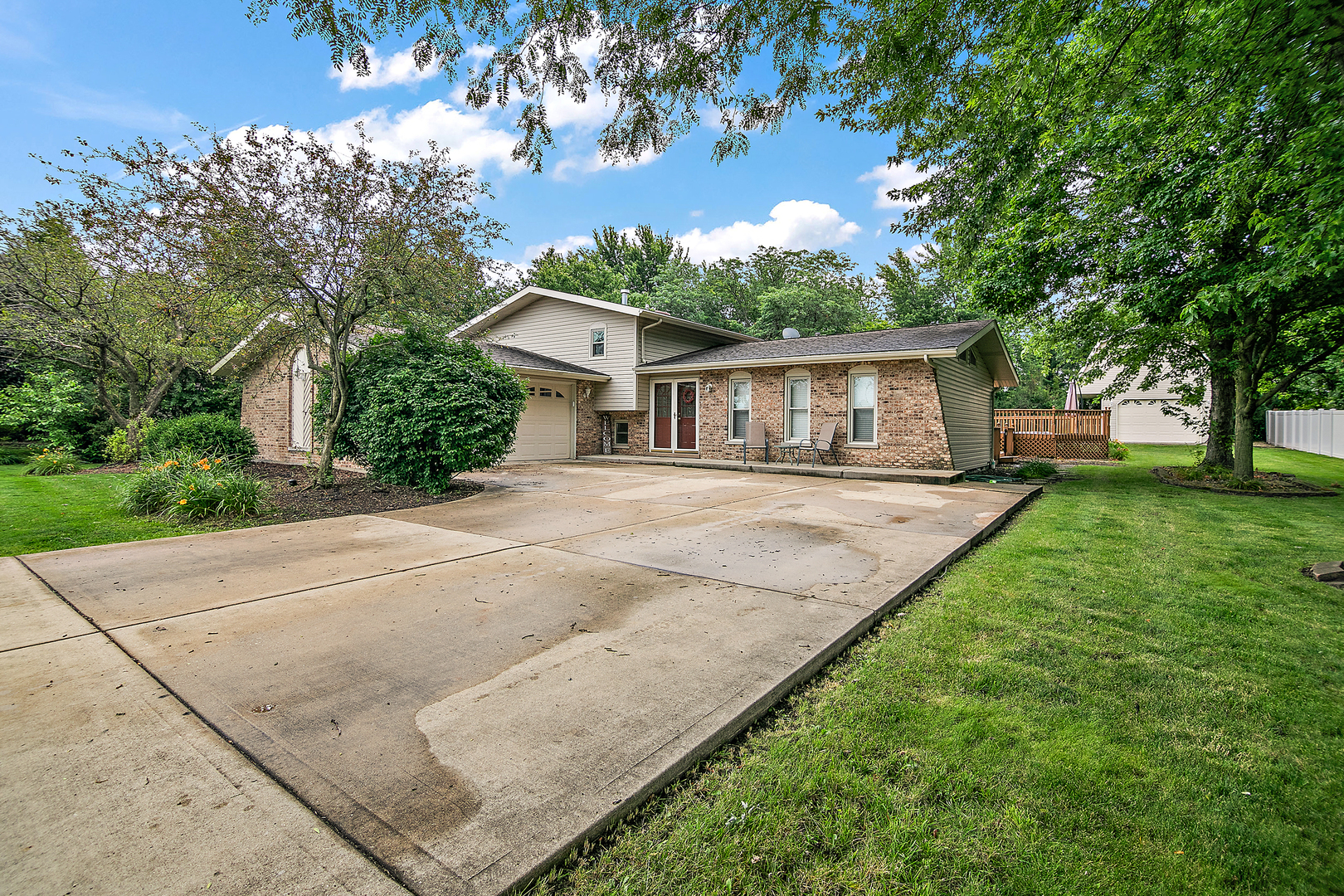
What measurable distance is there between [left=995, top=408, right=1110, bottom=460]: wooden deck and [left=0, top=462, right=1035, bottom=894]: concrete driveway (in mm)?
14224

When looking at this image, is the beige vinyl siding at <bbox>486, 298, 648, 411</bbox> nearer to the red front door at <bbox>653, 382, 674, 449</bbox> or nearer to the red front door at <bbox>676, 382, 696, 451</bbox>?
the red front door at <bbox>653, 382, 674, 449</bbox>

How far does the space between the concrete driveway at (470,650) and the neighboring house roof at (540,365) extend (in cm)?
887

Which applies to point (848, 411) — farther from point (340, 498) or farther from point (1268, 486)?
point (340, 498)

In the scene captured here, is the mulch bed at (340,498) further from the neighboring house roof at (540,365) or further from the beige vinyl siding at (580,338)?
the beige vinyl siding at (580,338)

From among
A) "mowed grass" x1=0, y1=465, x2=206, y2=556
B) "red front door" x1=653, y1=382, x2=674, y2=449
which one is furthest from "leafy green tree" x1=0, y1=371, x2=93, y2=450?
"red front door" x1=653, y1=382, x2=674, y2=449

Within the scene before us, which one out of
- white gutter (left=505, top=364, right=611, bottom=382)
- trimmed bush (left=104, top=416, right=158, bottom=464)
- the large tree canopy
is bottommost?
trimmed bush (left=104, top=416, right=158, bottom=464)

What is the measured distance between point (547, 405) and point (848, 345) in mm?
8250

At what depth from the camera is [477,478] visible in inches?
435

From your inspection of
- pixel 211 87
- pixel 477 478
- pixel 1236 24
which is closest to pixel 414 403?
pixel 477 478

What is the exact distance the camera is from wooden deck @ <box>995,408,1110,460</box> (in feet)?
56.6

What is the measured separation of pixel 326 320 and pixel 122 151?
9.88ft

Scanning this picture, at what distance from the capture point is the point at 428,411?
8.51 metres

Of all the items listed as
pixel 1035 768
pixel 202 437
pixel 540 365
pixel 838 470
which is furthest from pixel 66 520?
pixel 838 470

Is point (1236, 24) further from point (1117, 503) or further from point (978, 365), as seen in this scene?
point (978, 365)
